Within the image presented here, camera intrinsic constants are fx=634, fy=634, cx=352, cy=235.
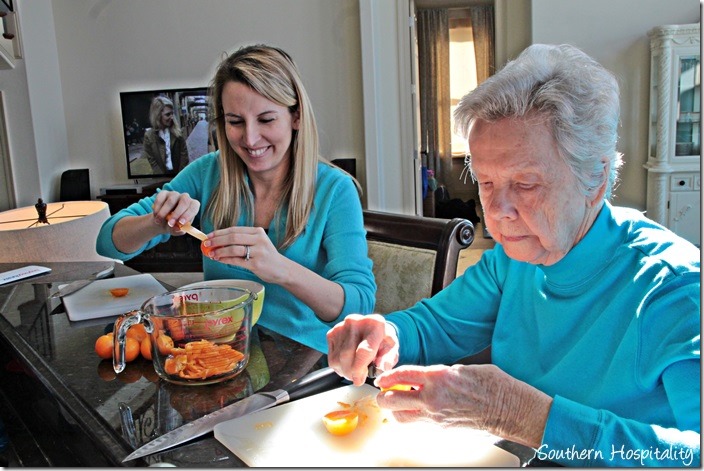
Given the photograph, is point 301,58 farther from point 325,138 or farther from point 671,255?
point 671,255

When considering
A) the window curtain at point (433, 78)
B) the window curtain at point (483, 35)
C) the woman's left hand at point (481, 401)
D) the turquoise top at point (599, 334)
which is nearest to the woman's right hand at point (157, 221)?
the turquoise top at point (599, 334)

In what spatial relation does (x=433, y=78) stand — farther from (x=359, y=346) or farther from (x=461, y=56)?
(x=359, y=346)

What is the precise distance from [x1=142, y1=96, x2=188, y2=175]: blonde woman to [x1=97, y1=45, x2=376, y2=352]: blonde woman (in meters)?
2.78

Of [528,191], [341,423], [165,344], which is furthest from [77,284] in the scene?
[528,191]

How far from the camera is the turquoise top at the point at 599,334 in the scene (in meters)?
0.58

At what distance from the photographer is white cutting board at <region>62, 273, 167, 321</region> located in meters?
1.00

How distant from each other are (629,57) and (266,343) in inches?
148

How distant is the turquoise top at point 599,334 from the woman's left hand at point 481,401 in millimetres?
18

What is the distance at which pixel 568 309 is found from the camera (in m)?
0.76

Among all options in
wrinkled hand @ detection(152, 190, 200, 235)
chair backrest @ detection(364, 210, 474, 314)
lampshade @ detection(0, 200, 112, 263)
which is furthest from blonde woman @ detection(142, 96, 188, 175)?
wrinkled hand @ detection(152, 190, 200, 235)

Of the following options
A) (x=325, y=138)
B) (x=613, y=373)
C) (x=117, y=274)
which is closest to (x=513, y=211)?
(x=613, y=373)

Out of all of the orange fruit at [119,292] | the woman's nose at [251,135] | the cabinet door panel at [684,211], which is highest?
the woman's nose at [251,135]

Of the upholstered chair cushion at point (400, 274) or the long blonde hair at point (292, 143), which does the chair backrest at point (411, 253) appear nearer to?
the upholstered chair cushion at point (400, 274)

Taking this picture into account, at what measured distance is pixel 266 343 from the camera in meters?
0.87
